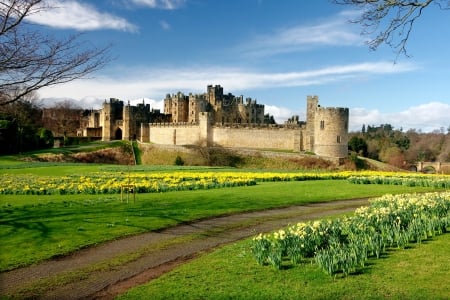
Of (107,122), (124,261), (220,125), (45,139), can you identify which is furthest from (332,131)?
(124,261)

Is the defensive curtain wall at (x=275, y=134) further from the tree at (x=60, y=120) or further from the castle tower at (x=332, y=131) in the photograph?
the tree at (x=60, y=120)

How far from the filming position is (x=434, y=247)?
10.0 meters

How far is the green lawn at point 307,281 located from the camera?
24.9 feet

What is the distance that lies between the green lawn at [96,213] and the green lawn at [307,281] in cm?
349

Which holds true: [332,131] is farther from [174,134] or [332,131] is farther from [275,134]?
[174,134]

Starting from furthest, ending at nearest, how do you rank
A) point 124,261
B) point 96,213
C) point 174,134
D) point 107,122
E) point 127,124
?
point 107,122, point 127,124, point 174,134, point 96,213, point 124,261

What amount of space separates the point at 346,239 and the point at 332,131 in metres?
47.5

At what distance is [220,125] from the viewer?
70000mm

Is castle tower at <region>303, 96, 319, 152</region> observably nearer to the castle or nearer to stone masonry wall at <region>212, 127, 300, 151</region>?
the castle

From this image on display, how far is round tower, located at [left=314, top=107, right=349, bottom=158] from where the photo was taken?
56.8m

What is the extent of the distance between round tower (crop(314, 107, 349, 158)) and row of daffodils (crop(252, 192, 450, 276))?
148 feet

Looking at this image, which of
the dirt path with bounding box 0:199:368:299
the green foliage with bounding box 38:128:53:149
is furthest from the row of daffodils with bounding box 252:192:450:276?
the green foliage with bounding box 38:128:53:149

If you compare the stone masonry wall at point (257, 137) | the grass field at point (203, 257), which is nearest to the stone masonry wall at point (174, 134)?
the stone masonry wall at point (257, 137)

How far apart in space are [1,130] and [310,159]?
35.6 m
